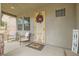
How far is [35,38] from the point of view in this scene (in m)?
3.18

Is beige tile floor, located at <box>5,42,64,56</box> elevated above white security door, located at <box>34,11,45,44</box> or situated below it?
below

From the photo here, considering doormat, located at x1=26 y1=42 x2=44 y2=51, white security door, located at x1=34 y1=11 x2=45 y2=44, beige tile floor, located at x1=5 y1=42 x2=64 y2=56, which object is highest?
white security door, located at x1=34 y1=11 x2=45 y2=44

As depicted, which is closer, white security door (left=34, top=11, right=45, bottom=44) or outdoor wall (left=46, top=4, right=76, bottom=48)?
outdoor wall (left=46, top=4, right=76, bottom=48)

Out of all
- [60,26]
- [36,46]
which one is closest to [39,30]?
[36,46]

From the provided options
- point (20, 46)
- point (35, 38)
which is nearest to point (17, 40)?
point (20, 46)

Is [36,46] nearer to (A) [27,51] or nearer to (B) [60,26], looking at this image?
(A) [27,51]

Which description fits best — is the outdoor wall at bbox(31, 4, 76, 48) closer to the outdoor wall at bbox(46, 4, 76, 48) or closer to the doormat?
the outdoor wall at bbox(46, 4, 76, 48)

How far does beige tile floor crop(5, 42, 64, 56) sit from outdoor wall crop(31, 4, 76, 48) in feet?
0.39

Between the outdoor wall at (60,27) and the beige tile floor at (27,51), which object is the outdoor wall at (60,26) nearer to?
the outdoor wall at (60,27)

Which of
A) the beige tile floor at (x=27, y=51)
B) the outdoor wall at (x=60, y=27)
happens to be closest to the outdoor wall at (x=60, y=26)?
the outdoor wall at (x=60, y=27)

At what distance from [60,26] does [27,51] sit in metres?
0.81

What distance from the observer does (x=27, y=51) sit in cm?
312

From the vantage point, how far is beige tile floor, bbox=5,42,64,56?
10.1ft

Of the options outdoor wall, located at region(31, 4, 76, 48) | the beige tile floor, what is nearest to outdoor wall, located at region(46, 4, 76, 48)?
outdoor wall, located at region(31, 4, 76, 48)
